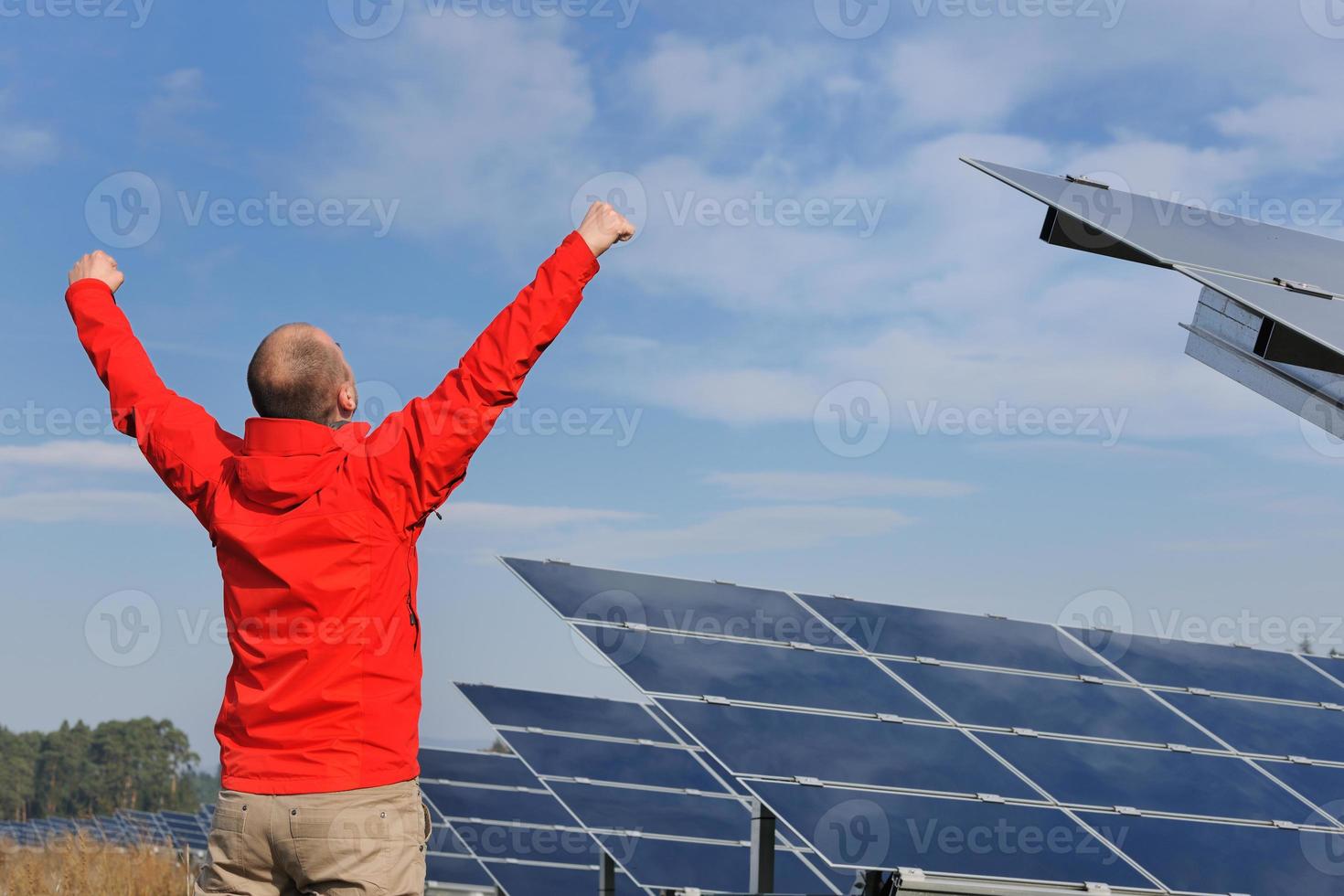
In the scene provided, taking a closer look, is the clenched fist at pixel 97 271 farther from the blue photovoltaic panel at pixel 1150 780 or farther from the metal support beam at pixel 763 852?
the blue photovoltaic panel at pixel 1150 780

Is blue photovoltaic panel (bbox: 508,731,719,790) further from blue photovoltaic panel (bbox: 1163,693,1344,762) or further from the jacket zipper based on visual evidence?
the jacket zipper

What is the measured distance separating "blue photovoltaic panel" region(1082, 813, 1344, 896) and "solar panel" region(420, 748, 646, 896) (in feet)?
34.5

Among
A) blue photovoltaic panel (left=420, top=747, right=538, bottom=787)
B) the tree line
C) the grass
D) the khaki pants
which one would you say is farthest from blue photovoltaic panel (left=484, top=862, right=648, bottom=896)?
the tree line

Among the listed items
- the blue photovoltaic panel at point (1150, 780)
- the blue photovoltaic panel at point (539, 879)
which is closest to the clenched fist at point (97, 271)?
the blue photovoltaic panel at point (1150, 780)

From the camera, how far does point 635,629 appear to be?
10422 mm

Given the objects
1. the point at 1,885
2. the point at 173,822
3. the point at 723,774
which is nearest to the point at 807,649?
the point at 723,774

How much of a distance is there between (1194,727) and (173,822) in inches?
1280

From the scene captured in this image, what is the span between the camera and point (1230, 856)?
8680mm

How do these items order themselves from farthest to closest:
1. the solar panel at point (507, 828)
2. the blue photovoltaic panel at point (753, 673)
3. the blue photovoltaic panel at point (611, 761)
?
the solar panel at point (507, 828) < the blue photovoltaic panel at point (611, 761) < the blue photovoltaic panel at point (753, 673)

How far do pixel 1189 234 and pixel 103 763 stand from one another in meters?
86.4

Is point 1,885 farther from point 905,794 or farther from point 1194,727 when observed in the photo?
point 1194,727

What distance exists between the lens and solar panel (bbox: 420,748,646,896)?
767 inches

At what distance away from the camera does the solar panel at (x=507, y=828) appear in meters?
19.5

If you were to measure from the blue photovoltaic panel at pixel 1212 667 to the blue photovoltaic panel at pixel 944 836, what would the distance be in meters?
3.22
